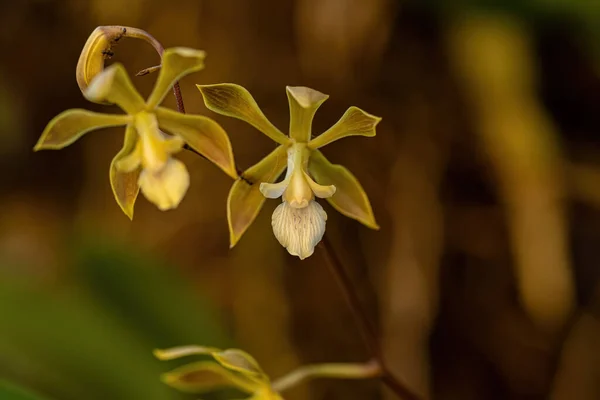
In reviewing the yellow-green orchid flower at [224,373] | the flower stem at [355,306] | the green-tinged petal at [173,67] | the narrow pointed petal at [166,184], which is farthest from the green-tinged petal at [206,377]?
the green-tinged petal at [173,67]

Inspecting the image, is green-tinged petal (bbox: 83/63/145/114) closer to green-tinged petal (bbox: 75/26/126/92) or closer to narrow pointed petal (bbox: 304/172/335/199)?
green-tinged petal (bbox: 75/26/126/92)

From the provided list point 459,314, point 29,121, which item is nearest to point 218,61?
point 29,121

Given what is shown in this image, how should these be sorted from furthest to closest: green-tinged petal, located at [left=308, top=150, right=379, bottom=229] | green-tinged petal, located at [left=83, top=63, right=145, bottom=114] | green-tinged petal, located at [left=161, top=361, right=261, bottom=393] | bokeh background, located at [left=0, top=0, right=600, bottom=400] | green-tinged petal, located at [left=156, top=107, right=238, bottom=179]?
1. bokeh background, located at [left=0, top=0, right=600, bottom=400]
2. green-tinged petal, located at [left=161, top=361, right=261, bottom=393]
3. green-tinged petal, located at [left=308, top=150, right=379, bottom=229]
4. green-tinged petal, located at [left=156, top=107, right=238, bottom=179]
5. green-tinged petal, located at [left=83, top=63, right=145, bottom=114]

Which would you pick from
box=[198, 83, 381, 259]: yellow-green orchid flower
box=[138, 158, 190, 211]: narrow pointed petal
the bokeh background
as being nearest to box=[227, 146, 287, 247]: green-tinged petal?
box=[198, 83, 381, 259]: yellow-green orchid flower

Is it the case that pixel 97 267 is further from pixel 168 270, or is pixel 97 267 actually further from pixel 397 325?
pixel 397 325

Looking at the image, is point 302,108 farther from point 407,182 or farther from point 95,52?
point 407,182

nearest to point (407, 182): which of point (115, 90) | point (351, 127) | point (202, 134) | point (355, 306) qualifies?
point (355, 306)
